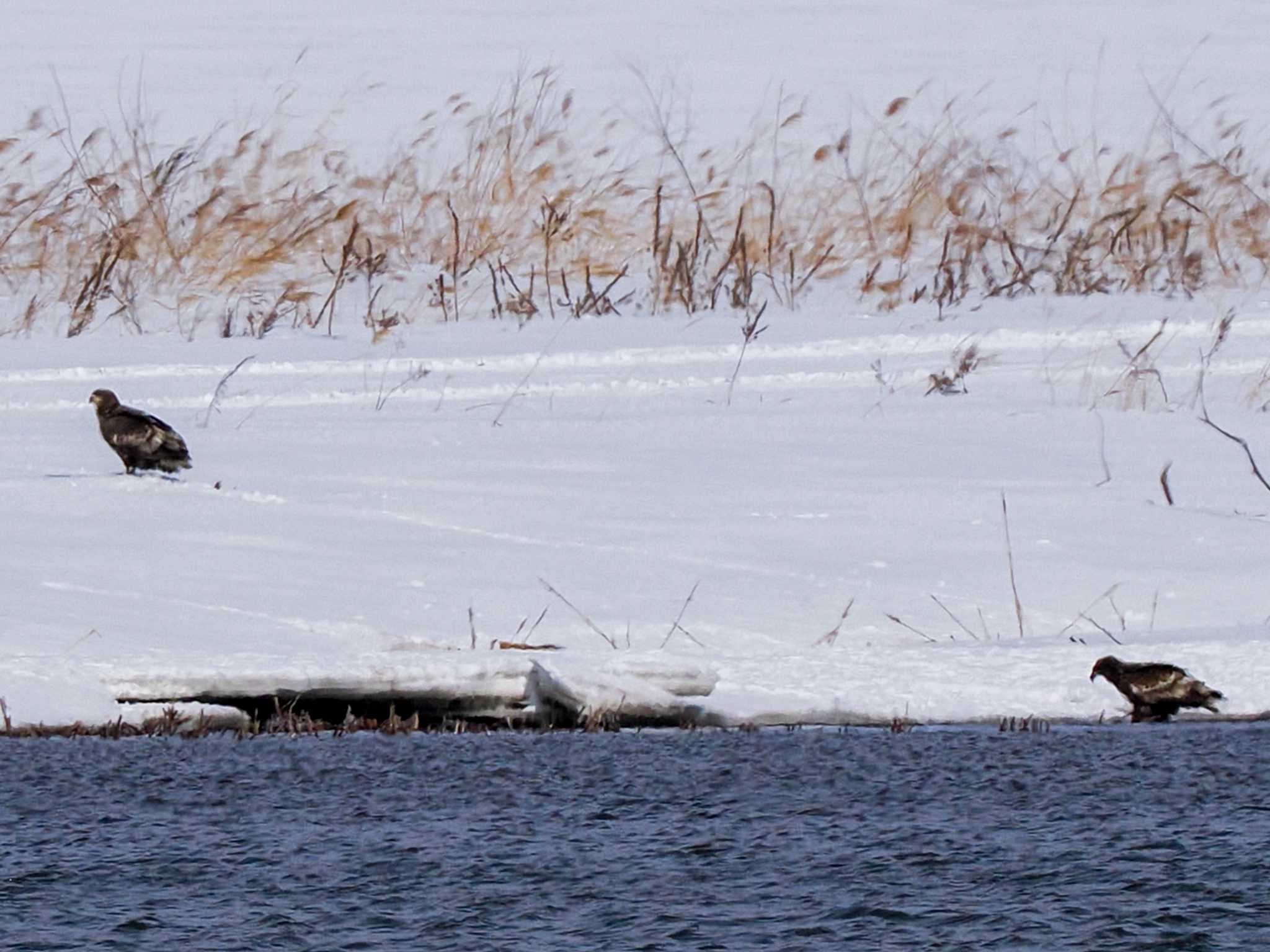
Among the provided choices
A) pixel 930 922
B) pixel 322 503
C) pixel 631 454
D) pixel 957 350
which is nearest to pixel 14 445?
pixel 322 503

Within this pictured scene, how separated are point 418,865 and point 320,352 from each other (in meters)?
6.66

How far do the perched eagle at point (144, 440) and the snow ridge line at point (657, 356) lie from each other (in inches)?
85.4

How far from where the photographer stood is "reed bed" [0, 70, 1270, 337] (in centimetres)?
1093

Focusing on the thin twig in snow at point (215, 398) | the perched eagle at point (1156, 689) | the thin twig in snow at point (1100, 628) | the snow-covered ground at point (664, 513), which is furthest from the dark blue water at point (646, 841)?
the thin twig in snow at point (215, 398)

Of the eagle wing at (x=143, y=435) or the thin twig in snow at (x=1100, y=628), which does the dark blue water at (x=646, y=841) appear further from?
the eagle wing at (x=143, y=435)

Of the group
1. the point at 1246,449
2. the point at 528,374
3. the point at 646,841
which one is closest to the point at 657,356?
the point at 528,374

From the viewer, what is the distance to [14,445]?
8664 mm

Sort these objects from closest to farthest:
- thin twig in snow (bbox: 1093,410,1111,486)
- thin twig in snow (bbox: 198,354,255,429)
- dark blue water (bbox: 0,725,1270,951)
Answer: dark blue water (bbox: 0,725,1270,951)
thin twig in snow (bbox: 1093,410,1111,486)
thin twig in snow (bbox: 198,354,255,429)

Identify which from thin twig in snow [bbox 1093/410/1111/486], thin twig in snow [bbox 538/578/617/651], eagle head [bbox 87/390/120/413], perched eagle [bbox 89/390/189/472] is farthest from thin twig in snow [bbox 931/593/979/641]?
eagle head [bbox 87/390/120/413]

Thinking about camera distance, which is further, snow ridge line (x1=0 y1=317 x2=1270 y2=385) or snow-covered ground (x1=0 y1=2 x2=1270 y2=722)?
snow ridge line (x1=0 y1=317 x2=1270 y2=385)

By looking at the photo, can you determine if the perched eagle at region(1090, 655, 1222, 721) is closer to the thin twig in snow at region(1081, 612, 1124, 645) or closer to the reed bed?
the thin twig in snow at region(1081, 612, 1124, 645)

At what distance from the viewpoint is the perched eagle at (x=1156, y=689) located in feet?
16.7

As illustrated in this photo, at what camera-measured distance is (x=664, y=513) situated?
7.71 meters

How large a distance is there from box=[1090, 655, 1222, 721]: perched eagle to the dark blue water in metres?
0.07
